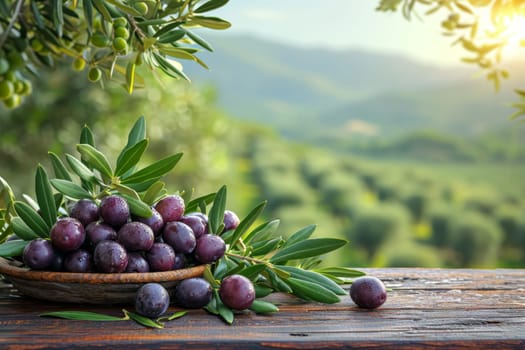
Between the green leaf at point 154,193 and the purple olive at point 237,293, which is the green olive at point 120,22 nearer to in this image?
the green leaf at point 154,193

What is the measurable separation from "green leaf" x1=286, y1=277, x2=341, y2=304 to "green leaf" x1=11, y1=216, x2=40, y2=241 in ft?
1.37

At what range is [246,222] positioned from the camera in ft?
3.52

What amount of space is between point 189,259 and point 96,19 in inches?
19.8

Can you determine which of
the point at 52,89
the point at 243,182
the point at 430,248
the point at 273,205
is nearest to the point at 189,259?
the point at 52,89

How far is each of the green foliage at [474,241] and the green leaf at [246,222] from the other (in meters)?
10.9

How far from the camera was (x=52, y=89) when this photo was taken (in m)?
4.41

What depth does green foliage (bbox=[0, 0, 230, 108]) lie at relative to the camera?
1.05m

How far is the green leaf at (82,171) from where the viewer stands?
0.97 meters

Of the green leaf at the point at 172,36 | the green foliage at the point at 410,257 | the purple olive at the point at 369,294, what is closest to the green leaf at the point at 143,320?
the purple olive at the point at 369,294

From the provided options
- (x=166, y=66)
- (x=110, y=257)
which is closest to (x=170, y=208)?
(x=110, y=257)

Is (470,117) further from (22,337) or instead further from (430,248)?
(22,337)

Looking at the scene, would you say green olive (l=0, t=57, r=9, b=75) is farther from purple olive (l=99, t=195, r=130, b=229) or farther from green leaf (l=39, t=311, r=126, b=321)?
green leaf (l=39, t=311, r=126, b=321)

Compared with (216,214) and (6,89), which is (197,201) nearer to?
(216,214)

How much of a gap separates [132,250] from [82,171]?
0.48 feet
